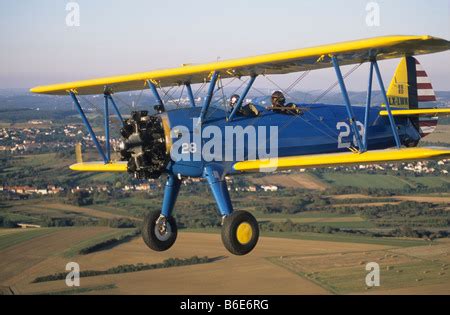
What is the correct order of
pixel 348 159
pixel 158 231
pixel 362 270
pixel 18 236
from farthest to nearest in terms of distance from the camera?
1. pixel 18 236
2. pixel 362 270
3. pixel 158 231
4. pixel 348 159

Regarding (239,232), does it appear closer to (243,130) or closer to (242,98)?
(243,130)

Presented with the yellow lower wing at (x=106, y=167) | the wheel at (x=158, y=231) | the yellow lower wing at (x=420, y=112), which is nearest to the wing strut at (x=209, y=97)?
the wheel at (x=158, y=231)

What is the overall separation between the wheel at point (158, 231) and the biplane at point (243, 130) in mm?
21

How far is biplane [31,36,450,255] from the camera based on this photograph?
41.8 feet

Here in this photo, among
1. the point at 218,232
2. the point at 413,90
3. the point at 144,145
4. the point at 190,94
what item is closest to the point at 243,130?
the point at 190,94

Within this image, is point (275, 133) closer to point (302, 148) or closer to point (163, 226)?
point (302, 148)

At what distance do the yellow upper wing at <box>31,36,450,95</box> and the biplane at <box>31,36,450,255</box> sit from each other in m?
0.02

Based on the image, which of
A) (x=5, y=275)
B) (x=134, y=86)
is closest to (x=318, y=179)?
(x=5, y=275)

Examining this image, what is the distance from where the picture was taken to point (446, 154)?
39.3 ft

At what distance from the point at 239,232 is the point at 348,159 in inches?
98.5

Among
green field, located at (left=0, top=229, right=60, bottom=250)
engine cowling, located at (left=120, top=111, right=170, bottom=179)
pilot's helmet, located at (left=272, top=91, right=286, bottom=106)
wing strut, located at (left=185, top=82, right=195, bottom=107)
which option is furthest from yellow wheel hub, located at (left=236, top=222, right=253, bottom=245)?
green field, located at (left=0, top=229, right=60, bottom=250)

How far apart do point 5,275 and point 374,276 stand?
1845 centimetres

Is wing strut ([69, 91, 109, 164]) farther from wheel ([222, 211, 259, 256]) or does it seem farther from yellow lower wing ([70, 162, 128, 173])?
wheel ([222, 211, 259, 256])

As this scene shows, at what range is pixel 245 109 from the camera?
47.3ft
